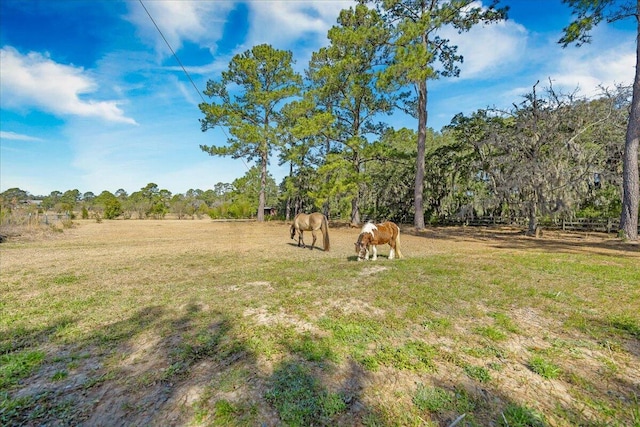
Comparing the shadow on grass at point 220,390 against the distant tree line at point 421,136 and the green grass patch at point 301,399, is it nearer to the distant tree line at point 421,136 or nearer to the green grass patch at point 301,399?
the green grass patch at point 301,399

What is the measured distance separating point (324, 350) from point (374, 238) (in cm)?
489

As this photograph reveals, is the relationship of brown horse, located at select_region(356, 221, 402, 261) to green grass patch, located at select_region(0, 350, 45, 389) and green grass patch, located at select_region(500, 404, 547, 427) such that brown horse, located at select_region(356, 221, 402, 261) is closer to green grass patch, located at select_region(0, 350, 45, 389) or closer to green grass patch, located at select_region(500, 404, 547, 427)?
green grass patch, located at select_region(500, 404, 547, 427)

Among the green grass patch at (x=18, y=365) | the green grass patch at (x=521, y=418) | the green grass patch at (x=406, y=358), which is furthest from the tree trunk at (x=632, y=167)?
the green grass patch at (x=18, y=365)

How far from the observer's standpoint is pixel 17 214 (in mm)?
15828

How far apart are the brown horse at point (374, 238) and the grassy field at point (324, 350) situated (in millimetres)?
1585

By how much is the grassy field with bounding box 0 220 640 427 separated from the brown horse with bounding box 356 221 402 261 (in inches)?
62.4

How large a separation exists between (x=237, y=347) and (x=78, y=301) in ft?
11.3

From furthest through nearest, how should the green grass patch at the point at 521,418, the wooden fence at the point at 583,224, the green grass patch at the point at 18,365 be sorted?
the wooden fence at the point at 583,224 → the green grass patch at the point at 18,365 → the green grass patch at the point at 521,418

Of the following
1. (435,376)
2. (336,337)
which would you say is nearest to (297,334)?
(336,337)

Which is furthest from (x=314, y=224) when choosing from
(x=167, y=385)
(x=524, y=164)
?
(x=524, y=164)

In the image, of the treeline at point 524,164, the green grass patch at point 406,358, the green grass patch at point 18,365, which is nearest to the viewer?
the green grass patch at point 18,365

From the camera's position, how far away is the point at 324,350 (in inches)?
117

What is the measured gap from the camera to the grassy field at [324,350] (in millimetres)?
2127

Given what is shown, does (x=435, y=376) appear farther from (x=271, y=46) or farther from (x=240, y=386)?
(x=271, y=46)
